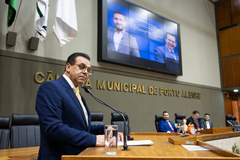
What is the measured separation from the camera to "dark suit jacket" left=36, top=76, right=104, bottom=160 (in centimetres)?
122

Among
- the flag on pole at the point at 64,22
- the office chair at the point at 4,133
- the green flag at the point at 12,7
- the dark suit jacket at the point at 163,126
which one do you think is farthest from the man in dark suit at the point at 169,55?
the office chair at the point at 4,133

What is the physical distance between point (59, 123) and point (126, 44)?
4.22 m

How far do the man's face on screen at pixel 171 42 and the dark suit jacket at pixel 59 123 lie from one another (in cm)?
543

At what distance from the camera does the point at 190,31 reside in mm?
7621

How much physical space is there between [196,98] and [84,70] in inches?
253

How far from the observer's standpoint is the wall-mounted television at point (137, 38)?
489 centimetres

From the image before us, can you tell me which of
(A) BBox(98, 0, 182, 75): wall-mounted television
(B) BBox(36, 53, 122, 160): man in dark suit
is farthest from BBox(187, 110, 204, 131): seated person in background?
(B) BBox(36, 53, 122, 160): man in dark suit

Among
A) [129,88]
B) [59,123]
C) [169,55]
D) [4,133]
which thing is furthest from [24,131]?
[169,55]

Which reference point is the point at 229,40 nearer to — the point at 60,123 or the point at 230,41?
the point at 230,41

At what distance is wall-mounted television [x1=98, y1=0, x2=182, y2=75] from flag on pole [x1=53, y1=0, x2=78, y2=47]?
1109mm

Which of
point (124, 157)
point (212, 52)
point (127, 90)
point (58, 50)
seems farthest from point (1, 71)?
point (212, 52)

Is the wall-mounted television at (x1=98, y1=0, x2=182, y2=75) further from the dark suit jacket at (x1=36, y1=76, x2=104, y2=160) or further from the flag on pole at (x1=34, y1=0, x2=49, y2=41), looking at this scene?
the dark suit jacket at (x1=36, y1=76, x2=104, y2=160)

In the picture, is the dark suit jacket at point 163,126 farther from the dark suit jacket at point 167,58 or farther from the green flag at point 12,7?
the green flag at point 12,7

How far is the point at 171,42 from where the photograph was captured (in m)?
6.53
